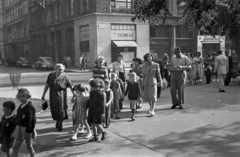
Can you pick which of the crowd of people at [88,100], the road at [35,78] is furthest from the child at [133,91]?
the road at [35,78]

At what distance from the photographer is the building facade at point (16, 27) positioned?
5731 centimetres

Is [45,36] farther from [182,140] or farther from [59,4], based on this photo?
[182,140]

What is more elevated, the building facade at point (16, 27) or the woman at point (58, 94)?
the building facade at point (16, 27)

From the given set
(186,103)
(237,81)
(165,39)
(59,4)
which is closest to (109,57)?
(165,39)

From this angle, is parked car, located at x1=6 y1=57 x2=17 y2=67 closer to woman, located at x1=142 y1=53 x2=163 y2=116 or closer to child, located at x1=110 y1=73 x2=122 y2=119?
woman, located at x1=142 y1=53 x2=163 y2=116

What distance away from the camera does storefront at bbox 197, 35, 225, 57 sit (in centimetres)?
3644

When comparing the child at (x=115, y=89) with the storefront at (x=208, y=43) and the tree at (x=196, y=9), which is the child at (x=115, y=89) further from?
the storefront at (x=208, y=43)

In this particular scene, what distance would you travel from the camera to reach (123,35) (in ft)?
106

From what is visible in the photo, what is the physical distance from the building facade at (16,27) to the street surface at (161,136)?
50258 millimetres

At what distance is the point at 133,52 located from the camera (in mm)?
32875

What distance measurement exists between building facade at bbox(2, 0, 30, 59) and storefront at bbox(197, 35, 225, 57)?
1301 inches

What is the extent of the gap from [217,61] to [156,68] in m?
5.32

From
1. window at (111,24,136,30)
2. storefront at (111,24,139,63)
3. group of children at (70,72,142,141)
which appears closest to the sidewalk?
group of children at (70,72,142,141)

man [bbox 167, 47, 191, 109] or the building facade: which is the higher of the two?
the building facade
